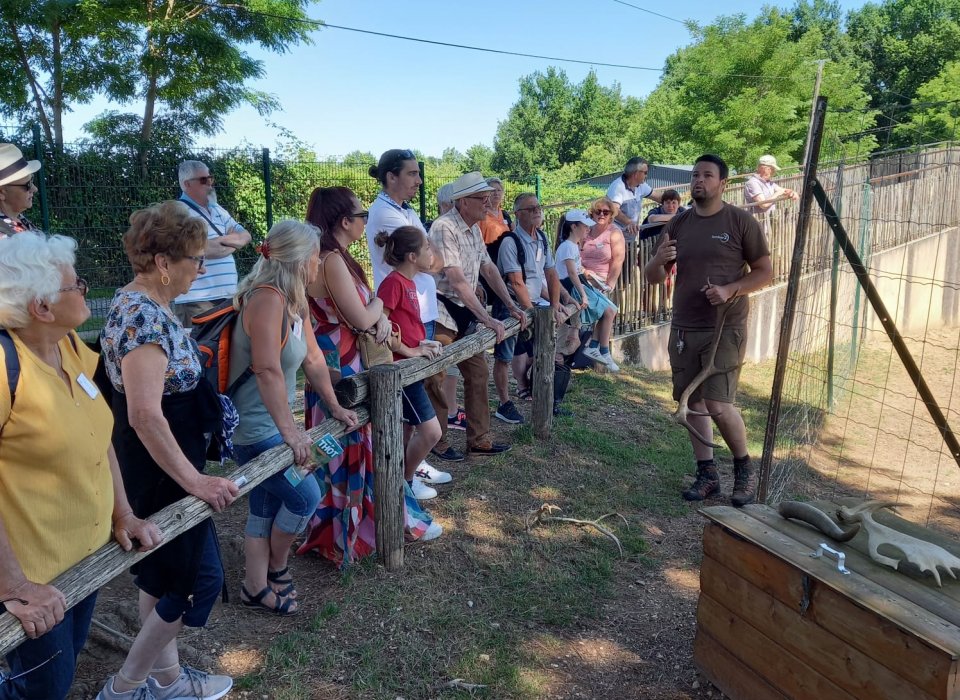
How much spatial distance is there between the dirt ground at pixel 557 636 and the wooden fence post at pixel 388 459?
18 cm

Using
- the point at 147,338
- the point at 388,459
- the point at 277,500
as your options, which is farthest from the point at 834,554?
the point at 147,338

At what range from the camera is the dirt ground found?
297 cm

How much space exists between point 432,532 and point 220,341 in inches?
67.5

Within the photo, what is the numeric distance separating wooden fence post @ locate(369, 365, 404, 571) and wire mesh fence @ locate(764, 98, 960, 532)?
218cm

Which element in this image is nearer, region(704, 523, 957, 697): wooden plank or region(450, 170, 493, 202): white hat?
region(704, 523, 957, 697): wooden plank

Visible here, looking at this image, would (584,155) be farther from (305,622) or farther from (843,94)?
(305,622)

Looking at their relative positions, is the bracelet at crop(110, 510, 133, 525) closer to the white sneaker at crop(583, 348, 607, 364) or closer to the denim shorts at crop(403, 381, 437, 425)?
the denim shorts at crop(403, 381, 437, 425)

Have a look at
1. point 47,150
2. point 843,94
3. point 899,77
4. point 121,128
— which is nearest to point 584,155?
point 899,77

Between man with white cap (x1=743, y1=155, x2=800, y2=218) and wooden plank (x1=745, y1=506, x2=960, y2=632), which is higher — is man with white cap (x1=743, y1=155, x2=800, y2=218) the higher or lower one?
the higher one

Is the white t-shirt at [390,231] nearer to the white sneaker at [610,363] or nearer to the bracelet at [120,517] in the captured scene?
the bracelet at [120,517]

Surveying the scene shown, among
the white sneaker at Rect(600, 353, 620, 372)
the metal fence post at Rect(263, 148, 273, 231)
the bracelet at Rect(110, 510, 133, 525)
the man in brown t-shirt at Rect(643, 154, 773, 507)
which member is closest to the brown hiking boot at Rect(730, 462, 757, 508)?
the man in brown t-shirt at Rect(643, 154, 773, 507)

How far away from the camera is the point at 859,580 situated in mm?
2316

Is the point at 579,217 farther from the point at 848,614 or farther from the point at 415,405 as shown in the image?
the point at 848,614

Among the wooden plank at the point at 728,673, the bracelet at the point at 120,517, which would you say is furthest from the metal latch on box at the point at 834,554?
the bracelet at the point at 120,517
